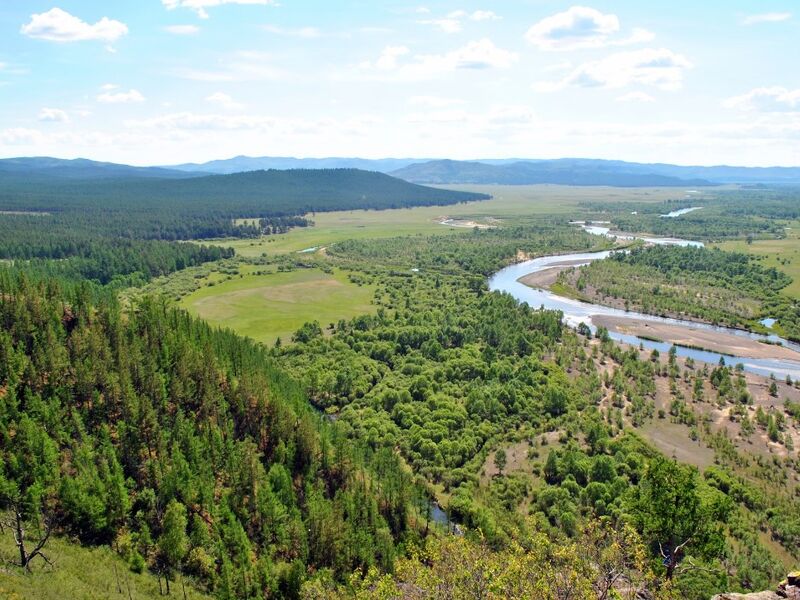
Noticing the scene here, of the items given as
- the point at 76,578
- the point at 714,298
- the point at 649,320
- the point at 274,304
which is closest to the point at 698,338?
the point at 649,320

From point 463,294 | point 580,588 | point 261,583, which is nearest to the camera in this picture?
point 580,588

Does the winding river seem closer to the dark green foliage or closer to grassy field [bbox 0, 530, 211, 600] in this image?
the dark green foliage

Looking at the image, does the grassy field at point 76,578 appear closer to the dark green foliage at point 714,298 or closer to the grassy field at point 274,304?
the grassy field at point 274,304

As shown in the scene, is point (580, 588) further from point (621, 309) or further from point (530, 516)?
point (621, 309)

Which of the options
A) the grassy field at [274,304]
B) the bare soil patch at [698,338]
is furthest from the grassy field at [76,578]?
the bare soil patch at [698,338]

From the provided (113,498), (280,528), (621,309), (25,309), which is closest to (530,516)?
(280,528)

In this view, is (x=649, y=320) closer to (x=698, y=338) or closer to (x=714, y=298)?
(x=698, y=338)
